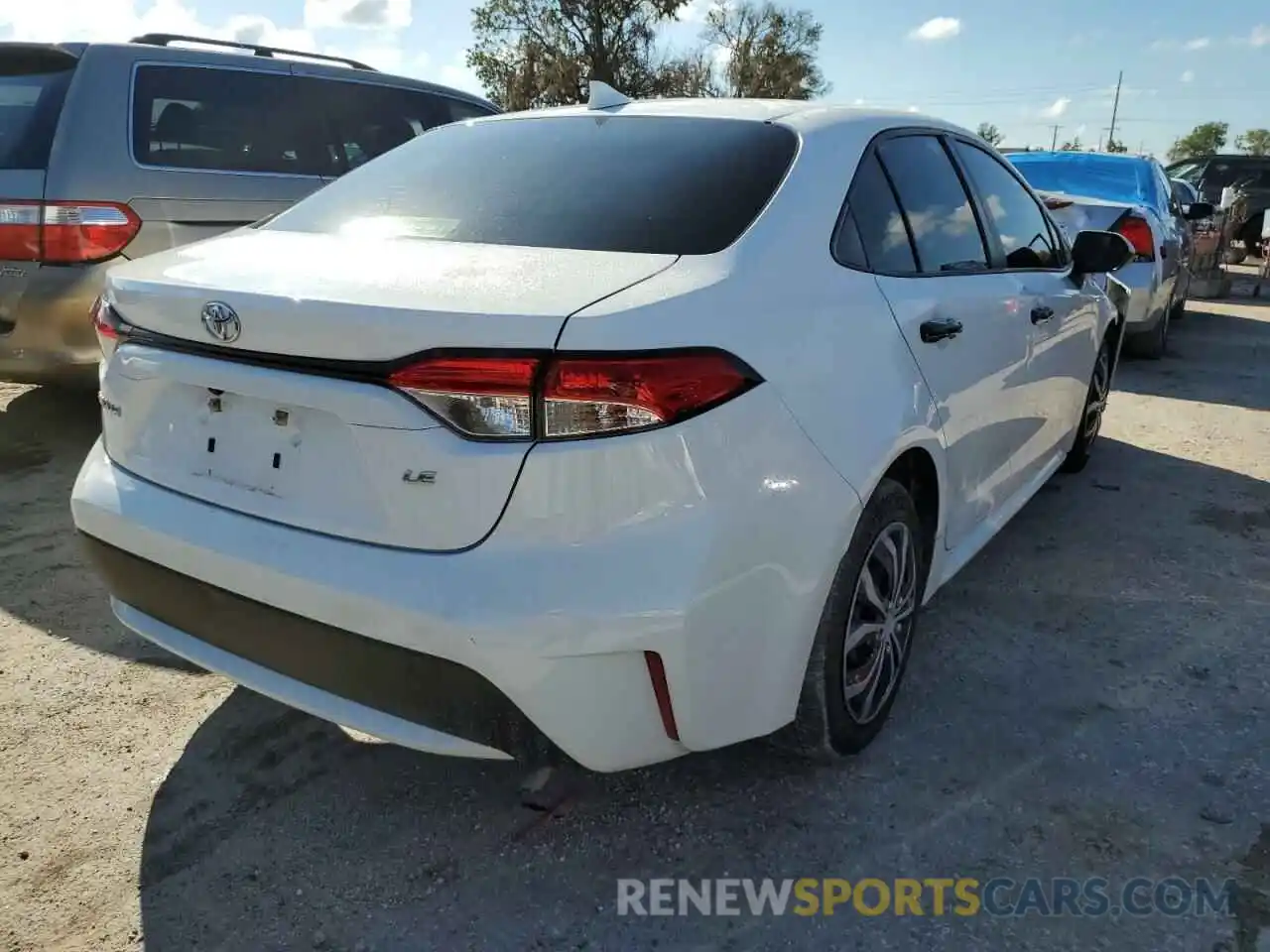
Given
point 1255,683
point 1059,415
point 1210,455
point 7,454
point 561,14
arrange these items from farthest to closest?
point 561,14 < point 1210,455 < point 7,454 < point 1059,415 < point 1255,683

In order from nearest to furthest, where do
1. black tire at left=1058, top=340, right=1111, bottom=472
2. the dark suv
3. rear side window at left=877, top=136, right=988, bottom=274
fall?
rear side window at left=877, top=136, right=988, bottom=274 → black tire at left=1058, top=340, right=1111, bottom=472 → the dark suv

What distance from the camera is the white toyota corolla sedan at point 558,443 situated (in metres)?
1.70

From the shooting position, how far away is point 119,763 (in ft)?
8.07

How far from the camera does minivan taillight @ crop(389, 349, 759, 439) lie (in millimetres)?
1672

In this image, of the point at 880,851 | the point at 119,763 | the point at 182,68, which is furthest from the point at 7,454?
the point at 880,851

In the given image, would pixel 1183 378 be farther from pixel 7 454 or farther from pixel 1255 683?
pixel 7 454

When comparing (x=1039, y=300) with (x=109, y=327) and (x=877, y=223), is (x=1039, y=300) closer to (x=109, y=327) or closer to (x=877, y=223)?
(x=877, y=223)

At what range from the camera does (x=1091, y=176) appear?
879 cm

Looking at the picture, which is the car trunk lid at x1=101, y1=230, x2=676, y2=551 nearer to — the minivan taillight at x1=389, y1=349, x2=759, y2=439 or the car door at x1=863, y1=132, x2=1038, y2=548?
the minivan taillight at x1=389, y1=349, x2=759, y2=439

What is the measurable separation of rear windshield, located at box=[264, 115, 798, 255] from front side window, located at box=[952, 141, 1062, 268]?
1.10 meters

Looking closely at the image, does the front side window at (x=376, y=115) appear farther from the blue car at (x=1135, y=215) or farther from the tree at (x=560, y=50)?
the tree at (x=560, y=50)

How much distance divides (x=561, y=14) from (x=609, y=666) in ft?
127

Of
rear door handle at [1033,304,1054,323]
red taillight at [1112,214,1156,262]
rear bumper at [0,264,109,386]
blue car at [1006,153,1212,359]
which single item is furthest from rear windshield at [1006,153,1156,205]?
rear bumper at [0,264,109,386]

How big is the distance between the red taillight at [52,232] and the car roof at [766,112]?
6.89ft
